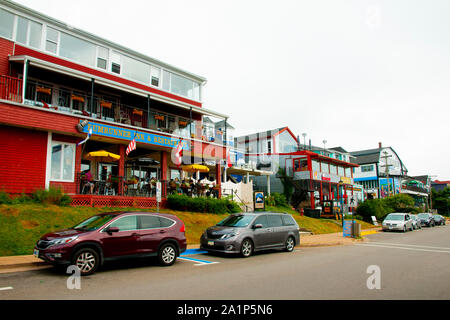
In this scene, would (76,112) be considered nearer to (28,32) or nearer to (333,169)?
(28,32)

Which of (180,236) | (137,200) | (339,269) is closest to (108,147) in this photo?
(137,200)

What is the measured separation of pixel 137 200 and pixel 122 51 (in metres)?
10.7

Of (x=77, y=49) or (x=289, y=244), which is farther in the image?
(x=77, y=49)

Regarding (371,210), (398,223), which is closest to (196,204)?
(398,223)

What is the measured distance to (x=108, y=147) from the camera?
2005 centimetres

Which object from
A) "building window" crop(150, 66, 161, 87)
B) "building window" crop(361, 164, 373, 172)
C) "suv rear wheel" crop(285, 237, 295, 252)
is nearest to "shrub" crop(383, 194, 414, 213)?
"building window" crop(361, 164, 373, 172)

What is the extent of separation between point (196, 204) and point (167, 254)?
9191 mm

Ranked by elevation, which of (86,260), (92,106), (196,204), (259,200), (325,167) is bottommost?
(86,260)

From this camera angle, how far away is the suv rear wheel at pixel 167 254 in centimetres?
954

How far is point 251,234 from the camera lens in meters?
11.8

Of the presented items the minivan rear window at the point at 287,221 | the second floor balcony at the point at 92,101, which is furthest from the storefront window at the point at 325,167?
the minivan rear window at the point at 287,221

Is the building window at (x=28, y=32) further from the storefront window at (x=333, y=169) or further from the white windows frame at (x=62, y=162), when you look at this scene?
the storefront window at (x=333, y=169)
